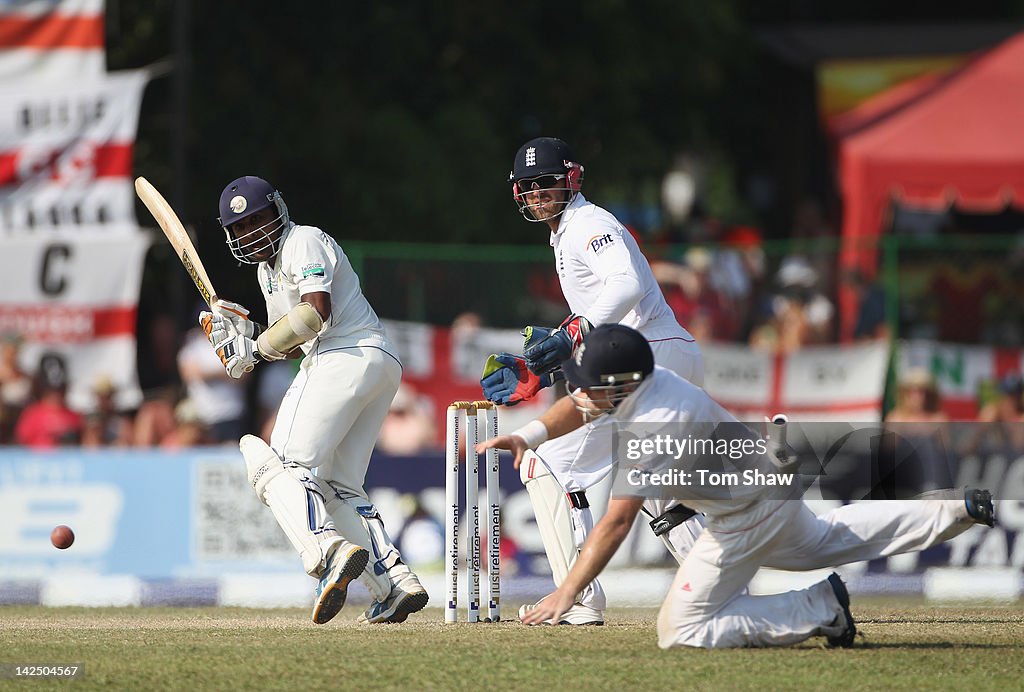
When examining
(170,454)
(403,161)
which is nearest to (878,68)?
(403,161)

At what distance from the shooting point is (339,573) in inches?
283

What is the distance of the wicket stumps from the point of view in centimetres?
748

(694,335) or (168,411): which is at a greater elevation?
(694,335)

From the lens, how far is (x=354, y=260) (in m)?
12.9

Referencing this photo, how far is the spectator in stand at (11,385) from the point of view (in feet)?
42.9

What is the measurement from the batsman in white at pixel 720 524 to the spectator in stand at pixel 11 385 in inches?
292

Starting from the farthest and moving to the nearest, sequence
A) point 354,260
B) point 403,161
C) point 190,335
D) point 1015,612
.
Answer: point 403,161 → point 190,335 → point 354,260 → point 1015,612

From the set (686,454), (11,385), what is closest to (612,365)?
(686,454)

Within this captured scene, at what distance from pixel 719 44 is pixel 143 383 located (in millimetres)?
9613

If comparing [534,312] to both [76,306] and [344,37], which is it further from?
[344,37]

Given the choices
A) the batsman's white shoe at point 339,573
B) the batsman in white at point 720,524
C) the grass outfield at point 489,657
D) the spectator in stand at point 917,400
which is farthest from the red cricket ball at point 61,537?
the spectator in stand at point 917,400

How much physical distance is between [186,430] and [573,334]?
6.02 m

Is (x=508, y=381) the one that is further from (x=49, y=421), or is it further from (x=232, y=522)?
(x=49, y=421)

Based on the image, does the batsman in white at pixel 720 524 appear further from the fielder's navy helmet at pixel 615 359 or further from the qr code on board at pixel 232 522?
the qr code on board at pixel 232 522
